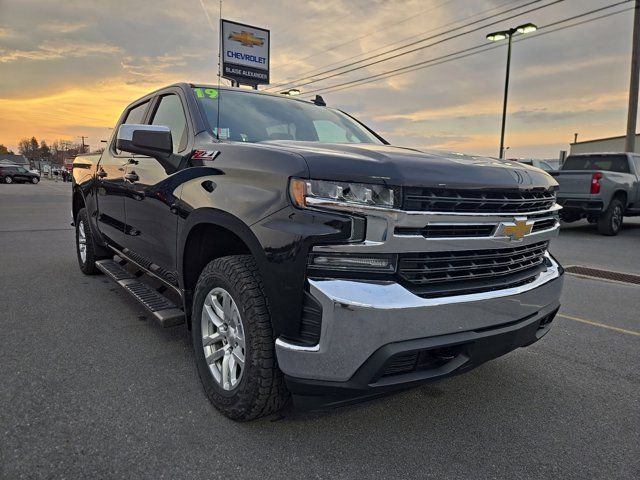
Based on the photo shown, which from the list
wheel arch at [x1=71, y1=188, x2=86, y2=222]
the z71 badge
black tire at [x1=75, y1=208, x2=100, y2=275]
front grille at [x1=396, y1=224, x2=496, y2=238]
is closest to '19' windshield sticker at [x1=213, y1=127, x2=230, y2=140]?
the z71 badge

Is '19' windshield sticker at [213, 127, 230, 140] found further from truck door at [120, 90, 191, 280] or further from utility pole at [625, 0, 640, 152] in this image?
utility pole at [625, 0, 640, 152]

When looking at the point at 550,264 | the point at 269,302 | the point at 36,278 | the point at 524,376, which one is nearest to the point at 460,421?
the point at 524,376

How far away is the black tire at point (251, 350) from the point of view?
2270 millimetres

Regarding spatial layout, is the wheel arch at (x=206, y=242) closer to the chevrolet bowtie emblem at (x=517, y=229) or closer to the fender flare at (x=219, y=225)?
the fender flare at (x=219, y=225)

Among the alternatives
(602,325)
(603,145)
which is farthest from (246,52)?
(603,145)

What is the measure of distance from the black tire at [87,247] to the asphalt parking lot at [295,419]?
1.43 m

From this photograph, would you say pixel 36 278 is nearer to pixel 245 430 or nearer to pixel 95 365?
pixel 95 365

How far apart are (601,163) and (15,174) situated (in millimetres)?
43073

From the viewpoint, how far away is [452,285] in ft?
7.39

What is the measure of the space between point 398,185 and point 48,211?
1500 centimetres

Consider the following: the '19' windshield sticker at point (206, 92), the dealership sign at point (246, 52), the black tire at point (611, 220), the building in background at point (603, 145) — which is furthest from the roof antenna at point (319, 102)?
the building in background at point (603, 145)

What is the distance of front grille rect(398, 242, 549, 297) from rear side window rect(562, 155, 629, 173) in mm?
11217

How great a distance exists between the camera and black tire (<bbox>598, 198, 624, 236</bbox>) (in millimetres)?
11242

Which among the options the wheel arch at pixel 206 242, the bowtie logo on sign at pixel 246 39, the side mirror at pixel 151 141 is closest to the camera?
the wheel arch at pixel 206 242
